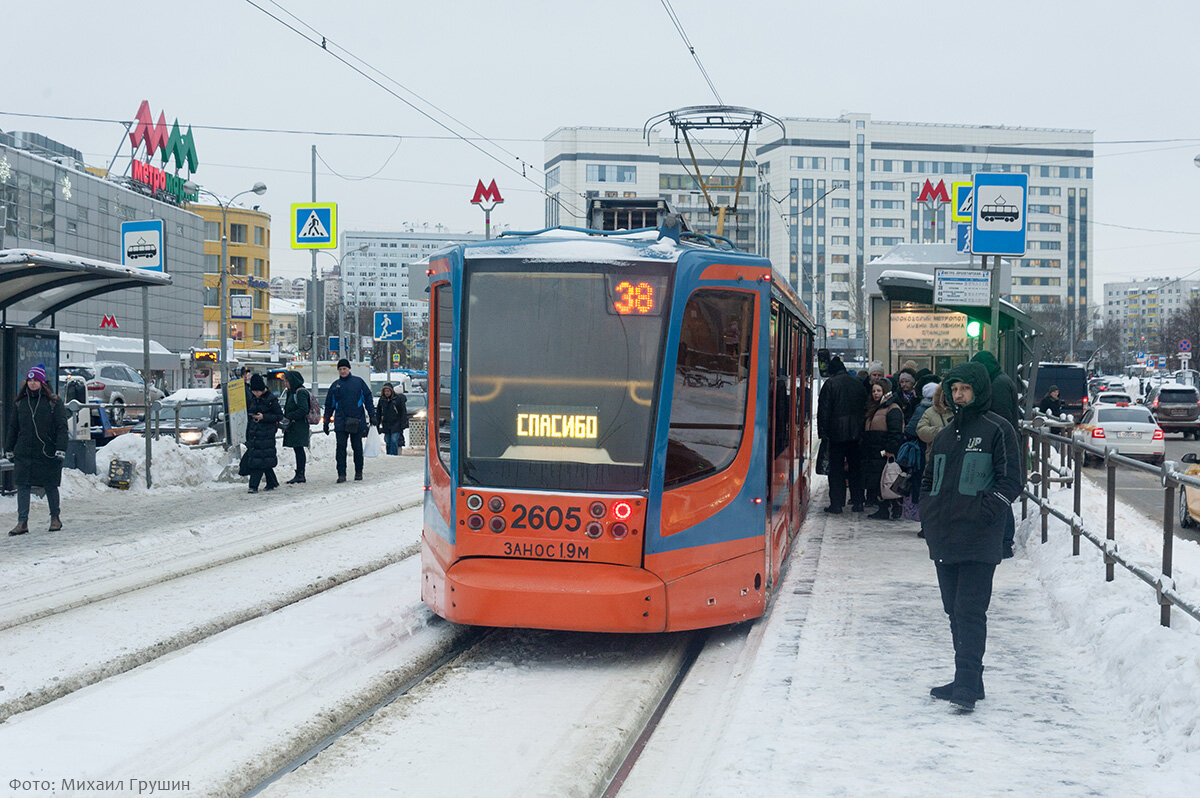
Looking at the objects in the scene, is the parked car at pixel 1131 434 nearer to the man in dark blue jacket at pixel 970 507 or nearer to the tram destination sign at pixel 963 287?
the tram destination sign at pixel 963 287

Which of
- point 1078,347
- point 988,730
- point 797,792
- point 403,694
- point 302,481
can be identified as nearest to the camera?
point 797,792

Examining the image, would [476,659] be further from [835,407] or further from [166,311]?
[166,311]

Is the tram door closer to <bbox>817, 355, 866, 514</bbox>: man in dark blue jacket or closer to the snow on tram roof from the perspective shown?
the snow on tram roof

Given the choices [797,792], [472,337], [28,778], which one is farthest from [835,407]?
[28,778]

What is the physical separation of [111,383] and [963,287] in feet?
90.7

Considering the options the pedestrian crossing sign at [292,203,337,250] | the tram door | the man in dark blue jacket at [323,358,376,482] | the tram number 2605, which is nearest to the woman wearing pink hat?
the man in dark blue jacket at [323,358,376,482]

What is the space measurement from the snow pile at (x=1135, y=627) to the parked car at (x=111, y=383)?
2557cm

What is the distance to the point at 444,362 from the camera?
7.61 m

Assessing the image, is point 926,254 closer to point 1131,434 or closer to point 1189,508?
point 1189,508

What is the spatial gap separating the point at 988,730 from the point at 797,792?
4.31 feet

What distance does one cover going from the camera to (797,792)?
15.2 feet

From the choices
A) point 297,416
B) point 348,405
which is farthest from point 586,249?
point 297,416

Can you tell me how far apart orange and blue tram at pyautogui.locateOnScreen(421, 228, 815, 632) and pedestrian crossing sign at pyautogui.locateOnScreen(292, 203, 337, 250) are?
18.7m

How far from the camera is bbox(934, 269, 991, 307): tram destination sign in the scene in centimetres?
1197
